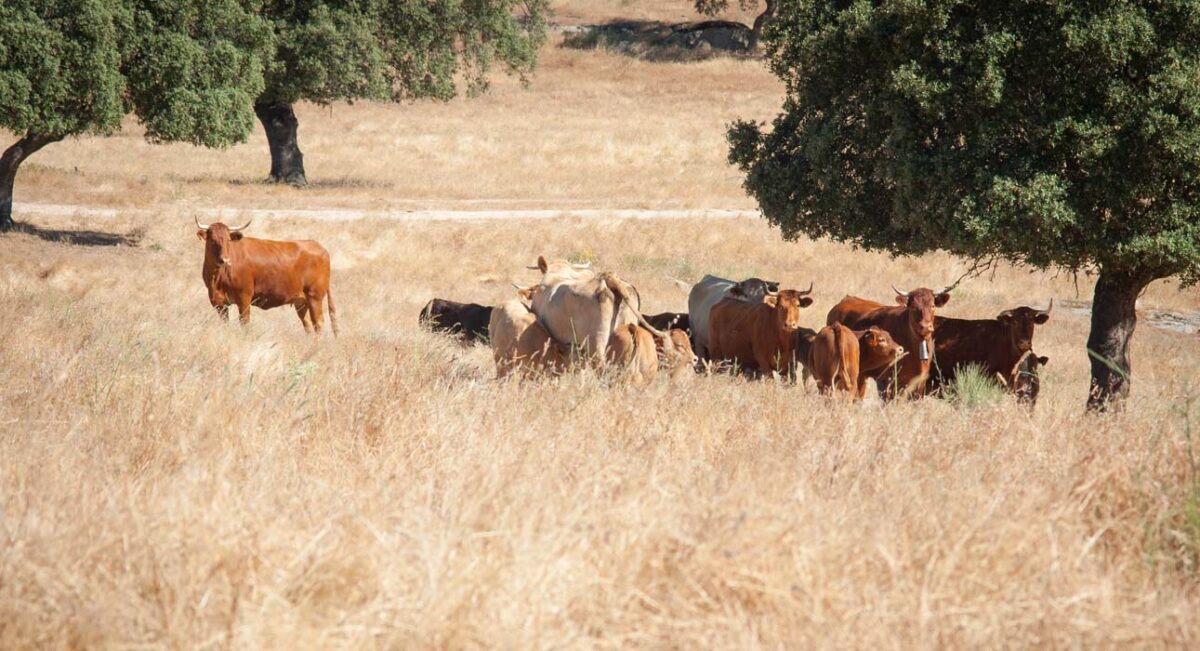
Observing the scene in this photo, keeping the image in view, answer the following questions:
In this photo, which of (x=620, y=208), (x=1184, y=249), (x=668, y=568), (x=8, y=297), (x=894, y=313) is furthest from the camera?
(x=620, y=208)

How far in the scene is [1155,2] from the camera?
1220cm

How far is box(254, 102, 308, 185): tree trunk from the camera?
3388 cm

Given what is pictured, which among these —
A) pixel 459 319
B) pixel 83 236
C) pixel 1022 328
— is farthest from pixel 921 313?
pixel 83 236

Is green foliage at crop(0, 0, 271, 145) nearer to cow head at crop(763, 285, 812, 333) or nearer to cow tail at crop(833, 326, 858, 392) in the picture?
cow head at crop(763, 285, 812, 333)

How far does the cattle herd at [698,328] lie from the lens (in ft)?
31.2

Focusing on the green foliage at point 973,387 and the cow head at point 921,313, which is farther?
the cow head at point 921,313

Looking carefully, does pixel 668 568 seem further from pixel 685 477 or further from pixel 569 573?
pixel 685 477

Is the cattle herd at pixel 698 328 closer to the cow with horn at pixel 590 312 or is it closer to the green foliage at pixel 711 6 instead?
the cow with horn at pixel 590 312

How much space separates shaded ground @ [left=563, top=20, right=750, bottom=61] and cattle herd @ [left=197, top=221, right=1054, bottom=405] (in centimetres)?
5297

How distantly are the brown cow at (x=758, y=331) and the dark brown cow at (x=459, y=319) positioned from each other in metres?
3.87

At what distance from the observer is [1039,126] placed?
12430 millimetres

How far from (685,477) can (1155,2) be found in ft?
33.3

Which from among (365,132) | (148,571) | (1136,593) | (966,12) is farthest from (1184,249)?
(365,132)

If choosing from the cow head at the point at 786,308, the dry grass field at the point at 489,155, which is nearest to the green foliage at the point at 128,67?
the dry grass field at the point at 489,155
